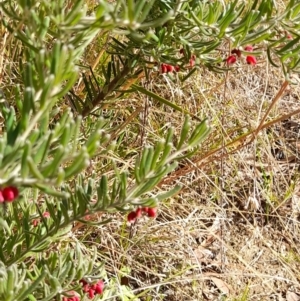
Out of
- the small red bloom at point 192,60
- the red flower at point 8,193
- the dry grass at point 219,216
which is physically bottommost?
the dry grass at point 219,216

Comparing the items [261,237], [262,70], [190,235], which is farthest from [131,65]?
[262,70]

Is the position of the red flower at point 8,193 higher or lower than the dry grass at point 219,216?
higher

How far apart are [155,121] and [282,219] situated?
23.7 inches

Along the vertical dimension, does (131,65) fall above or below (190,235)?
above

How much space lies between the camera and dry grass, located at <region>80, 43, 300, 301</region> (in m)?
1.74

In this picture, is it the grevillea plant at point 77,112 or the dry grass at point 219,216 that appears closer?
the grevillea plant at point 77,112

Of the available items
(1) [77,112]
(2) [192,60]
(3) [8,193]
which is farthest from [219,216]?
(3) [8,193]

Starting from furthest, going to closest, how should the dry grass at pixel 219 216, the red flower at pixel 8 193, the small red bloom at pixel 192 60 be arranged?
the dry grass at pixel 219 216
the small red bloom at pixel 192 60
the red flower at pixel 8 193

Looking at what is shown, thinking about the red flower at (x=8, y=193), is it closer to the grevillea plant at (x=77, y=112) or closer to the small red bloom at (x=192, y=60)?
the grevillea plant at (x=77, y=112)

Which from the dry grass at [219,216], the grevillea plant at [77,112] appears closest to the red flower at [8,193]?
the grevillea plant at [77,112]

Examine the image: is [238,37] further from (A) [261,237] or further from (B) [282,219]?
(B) [282,219]

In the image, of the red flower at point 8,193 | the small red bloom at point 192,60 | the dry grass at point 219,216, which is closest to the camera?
the red flower at point 8,193

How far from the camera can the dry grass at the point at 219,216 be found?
5.69 feet

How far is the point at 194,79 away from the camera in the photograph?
6.71ft
